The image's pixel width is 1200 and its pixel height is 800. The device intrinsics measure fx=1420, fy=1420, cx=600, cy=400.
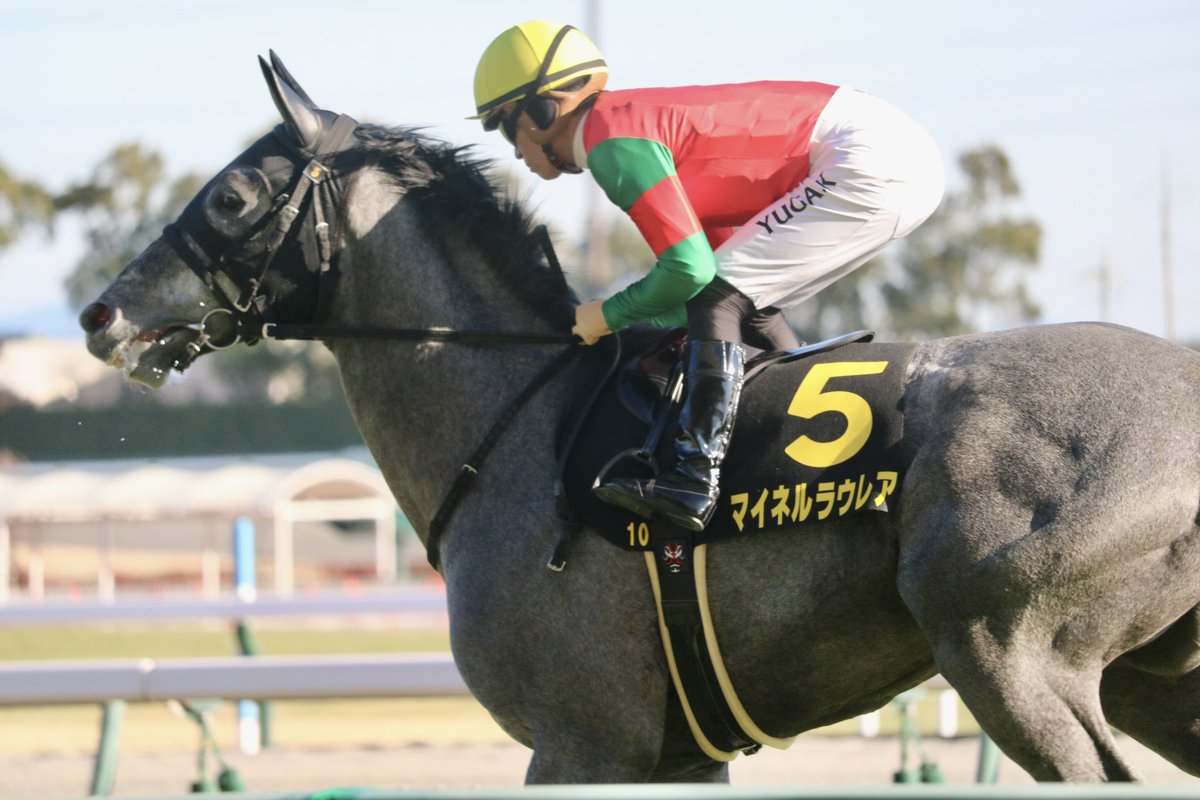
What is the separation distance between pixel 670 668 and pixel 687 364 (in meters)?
0.67

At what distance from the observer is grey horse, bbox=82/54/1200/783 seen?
2779 millimetres

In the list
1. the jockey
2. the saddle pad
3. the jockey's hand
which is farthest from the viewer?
the jockey's hand

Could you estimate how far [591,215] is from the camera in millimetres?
19812

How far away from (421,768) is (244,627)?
53.2 inches

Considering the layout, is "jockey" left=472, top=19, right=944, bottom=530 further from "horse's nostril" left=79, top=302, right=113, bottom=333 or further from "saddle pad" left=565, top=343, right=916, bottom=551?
"horse's nostril" left=79, top=302, right=113, bottom=333

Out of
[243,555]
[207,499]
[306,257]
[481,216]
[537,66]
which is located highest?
[537,66]

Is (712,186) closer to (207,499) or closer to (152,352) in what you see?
(152,352)

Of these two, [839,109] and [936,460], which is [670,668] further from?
[839,109]

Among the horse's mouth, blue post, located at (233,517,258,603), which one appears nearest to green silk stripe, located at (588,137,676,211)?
the horse's mouth

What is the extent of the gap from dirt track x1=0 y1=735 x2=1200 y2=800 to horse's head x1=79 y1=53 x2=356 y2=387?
3.24m

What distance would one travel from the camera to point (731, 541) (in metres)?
3.10

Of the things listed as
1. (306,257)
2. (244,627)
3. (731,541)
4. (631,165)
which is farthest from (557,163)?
(244,627)

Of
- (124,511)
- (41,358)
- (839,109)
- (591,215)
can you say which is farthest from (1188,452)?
(124,511)

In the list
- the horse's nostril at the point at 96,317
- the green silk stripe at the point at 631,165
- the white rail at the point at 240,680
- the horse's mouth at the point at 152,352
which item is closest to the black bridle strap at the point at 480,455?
the green silk stripe at the point at 631,165
